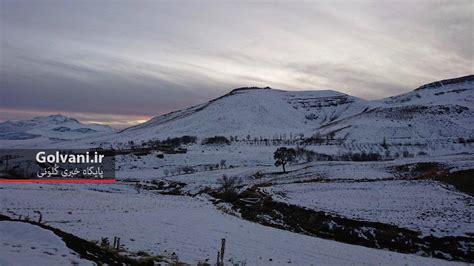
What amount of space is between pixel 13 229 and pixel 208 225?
1554cm

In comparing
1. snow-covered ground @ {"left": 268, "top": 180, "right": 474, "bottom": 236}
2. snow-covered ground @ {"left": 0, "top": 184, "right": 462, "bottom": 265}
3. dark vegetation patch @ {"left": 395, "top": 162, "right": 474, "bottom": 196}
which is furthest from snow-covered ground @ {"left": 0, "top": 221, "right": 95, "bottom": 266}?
dark vegetation patch @ {"left": 395, "top": 162, "right": 474, "bottom": 196}

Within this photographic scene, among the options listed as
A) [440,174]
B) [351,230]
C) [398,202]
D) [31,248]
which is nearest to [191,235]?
[31,248]

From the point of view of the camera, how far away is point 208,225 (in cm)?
2844

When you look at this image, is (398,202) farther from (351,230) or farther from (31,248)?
(31,248)

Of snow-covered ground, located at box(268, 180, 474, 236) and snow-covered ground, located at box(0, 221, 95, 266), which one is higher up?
snow-covered ground, located at box(0, 221, 95, 266)

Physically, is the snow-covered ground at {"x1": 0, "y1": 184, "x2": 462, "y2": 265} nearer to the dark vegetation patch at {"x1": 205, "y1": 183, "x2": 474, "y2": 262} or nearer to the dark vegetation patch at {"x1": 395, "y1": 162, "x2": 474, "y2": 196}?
the dark vegetation patch at {"x1": 205, "y1": 183, "x2": 474, "y2": 262}

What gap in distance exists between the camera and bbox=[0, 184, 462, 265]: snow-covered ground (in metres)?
19.0

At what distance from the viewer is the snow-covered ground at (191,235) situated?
1897cm

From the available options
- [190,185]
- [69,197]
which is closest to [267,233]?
[69,197]

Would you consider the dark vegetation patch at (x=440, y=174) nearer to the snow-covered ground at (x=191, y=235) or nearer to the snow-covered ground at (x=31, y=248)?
the snow-covered ground at (x=191, y=235)

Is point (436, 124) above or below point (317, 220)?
above

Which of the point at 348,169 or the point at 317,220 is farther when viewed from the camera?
the point at 348,169

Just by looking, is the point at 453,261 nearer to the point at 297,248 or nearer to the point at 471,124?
the point at 297,248

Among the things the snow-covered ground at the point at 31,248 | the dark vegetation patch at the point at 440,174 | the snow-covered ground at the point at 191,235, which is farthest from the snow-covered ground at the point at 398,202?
the snow-covered ground at the point at 31,248
